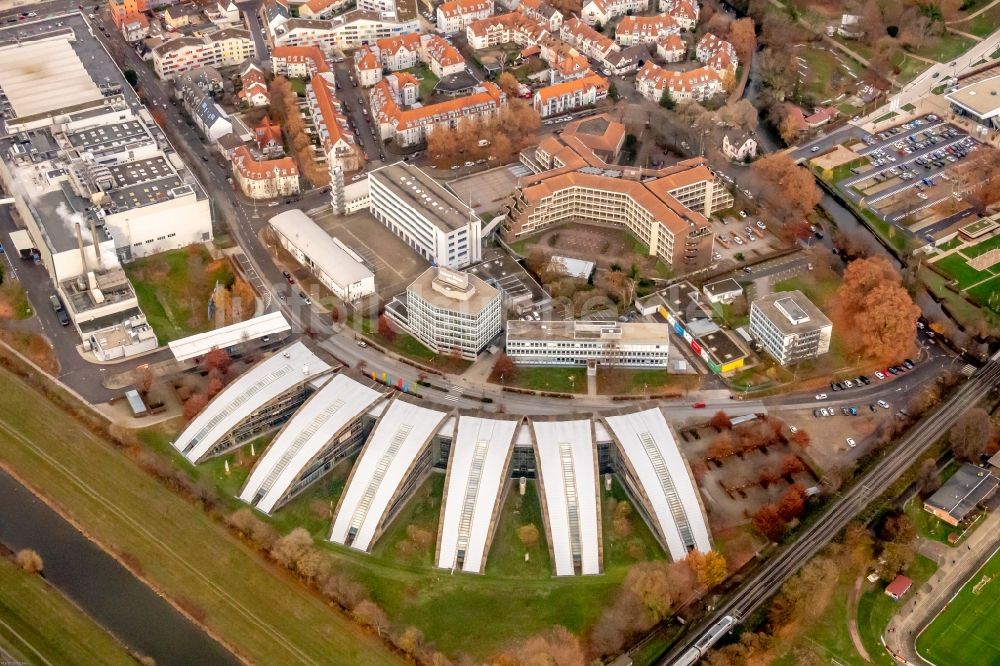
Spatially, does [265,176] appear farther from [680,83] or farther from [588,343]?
[680,83]

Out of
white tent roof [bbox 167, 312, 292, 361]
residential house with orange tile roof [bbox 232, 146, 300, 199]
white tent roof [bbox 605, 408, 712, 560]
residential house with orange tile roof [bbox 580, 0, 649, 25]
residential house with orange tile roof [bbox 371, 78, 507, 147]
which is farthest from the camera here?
residential house with orange tile roof [bbox 580, 0, 649, 25]

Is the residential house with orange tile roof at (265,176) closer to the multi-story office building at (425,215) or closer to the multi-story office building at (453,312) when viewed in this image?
the multi-story office building at (425,215)

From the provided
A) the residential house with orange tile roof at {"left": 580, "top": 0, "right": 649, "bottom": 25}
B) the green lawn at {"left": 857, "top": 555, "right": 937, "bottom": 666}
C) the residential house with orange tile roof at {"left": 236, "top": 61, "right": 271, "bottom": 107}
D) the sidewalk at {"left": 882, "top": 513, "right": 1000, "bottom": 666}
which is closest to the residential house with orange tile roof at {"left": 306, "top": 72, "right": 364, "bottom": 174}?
the residential house with orange tile roof at {"left": 236, "top": 61, "right": 271, "bottom": 107}

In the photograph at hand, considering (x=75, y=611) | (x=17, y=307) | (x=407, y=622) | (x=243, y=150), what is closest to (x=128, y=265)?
(x=17, y=307)

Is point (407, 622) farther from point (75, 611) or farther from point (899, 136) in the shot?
point (899, 136)

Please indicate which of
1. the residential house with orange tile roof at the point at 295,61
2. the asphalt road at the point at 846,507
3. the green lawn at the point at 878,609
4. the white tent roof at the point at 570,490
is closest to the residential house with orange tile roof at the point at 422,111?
the residential house with orange tile roof at the point at 295,61

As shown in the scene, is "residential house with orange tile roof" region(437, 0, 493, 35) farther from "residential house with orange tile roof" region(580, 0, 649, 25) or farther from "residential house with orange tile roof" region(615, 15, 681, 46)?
"residential house with orange tile roof" region(615, 15, 681, 46)
